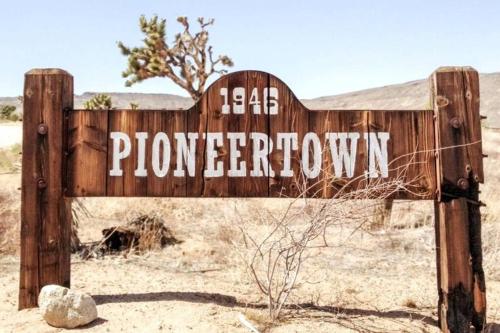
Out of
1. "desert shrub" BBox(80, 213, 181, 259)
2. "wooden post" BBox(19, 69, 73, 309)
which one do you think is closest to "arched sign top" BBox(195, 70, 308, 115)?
"wooden post" BBox(19, 69, 73, 309)

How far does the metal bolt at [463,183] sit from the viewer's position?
3.55 meters

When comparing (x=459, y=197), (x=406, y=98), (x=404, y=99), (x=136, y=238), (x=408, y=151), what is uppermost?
(x=406, y=98)

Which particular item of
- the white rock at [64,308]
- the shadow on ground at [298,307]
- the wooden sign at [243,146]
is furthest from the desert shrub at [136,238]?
the white rock at [64,308]

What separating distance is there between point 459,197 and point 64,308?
3009 millimetres

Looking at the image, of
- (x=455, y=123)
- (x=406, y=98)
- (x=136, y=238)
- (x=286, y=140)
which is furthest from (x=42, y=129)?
(x=406, y=98)

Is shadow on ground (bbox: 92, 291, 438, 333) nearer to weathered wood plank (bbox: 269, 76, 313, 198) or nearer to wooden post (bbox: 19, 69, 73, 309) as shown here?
wooden post (bbox: 19, 69, 73, 309)

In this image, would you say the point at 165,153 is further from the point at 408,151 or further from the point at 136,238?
the point at 136,238

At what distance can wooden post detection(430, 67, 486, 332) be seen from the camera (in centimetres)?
352

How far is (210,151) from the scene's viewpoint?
3.85 metres

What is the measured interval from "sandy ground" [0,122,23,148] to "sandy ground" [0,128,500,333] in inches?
660

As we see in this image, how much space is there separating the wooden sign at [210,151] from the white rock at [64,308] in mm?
476

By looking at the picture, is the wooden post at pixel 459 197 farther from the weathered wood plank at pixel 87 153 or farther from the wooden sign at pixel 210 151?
the weathered wood plank at pixel 87 153

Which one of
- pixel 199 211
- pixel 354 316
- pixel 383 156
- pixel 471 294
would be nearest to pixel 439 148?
pixel 383 156

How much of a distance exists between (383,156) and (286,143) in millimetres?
774
